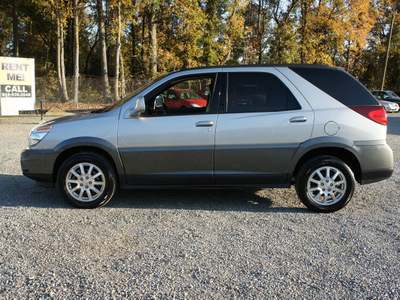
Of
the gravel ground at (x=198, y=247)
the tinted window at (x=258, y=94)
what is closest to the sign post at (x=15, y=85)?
the gravel ground at (x=198, y=247)

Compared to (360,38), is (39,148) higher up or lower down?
lower down

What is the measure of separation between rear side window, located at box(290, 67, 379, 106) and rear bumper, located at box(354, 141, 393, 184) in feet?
1.77

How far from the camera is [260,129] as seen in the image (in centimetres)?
436

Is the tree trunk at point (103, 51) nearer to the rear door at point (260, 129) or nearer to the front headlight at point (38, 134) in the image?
the front headlight at point (38, 134)

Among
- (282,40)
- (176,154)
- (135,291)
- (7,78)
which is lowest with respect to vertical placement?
(135,291)

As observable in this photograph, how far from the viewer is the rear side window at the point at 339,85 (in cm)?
442

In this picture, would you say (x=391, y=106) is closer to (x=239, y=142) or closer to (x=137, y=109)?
(x=239, y=142)

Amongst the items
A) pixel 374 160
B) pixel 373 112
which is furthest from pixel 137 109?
pixel 374 160

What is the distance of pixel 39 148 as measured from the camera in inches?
181

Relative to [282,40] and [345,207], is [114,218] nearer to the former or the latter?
Answer: [345,207]

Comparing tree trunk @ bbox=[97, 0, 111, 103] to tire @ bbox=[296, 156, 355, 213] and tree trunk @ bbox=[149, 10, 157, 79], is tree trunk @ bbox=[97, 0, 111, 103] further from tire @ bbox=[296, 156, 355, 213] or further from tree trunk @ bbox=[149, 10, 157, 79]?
tire @ bbox=[296, 156, 355, 213]

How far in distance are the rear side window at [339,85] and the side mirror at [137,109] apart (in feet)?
6.64

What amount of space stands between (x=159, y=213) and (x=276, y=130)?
1830 millimetres

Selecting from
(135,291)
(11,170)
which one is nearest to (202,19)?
(11,170)
